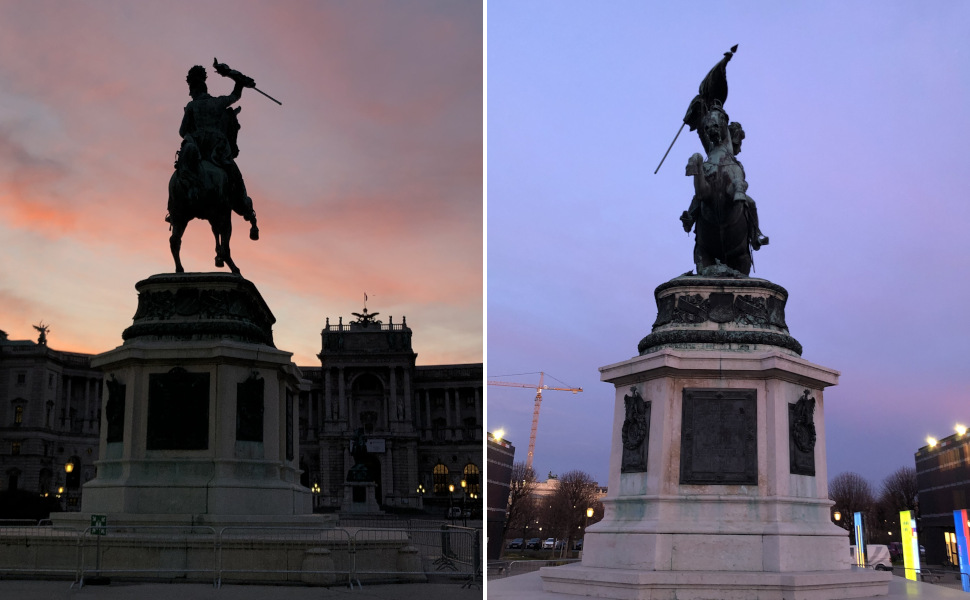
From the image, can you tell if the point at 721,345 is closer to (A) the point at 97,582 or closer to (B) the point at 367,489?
(A) the point at 97,582

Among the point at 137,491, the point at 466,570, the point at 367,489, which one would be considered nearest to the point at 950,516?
the point at 367,489

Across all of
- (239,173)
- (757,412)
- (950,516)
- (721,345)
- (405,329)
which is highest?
(405,329)

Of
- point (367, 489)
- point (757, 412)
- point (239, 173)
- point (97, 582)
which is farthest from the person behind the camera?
point (367, 489)

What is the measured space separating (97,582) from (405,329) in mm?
108649

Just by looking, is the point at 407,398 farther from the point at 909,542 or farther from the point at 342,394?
the point at 909,542

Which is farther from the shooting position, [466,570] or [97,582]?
[466,570]

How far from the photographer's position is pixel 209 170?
18.4 metres

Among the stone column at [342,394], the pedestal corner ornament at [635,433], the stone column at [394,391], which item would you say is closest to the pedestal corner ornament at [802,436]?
the pedestal corner ornament at [635,433]

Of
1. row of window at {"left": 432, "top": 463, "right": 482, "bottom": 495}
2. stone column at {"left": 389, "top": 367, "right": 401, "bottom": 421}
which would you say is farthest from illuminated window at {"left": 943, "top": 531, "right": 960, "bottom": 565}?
stone column at {"left": 389, "top": 367, "right": 401, "bottom": 421}

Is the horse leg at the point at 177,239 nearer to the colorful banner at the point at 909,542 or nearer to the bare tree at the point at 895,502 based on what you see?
the colorful banner at the point at 909,542

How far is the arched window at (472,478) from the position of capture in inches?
4424

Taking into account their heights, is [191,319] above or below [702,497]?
above

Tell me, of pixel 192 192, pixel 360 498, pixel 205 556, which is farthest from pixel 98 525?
pixel 360 498

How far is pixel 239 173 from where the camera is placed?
63.2ft
